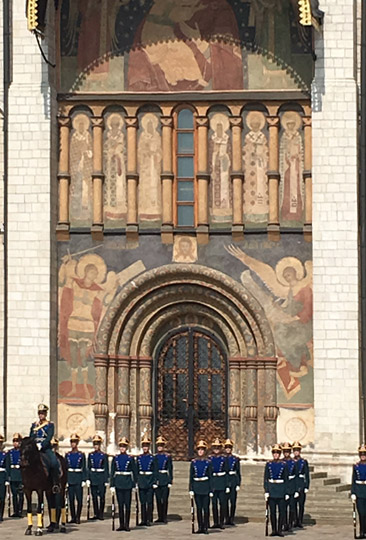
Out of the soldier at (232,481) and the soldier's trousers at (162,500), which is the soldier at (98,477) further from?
the soldier at (232,481)

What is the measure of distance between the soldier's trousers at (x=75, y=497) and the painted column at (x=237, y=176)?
700 cm

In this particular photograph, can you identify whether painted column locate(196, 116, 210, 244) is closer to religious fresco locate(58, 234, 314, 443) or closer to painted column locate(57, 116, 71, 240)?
religious fresco locate(58, 234, 314, 443)

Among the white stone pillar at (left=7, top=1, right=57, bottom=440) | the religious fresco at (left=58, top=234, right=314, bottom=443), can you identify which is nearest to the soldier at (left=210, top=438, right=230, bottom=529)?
the religious fresco at (left=58, top=234, right=314, bottom=443)

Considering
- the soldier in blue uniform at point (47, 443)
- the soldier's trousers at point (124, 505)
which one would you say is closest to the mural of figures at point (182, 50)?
the soldier in blue uniform at point (47, 443)

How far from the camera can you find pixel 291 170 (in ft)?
109

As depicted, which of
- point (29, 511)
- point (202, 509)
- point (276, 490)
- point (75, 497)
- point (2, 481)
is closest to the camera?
point (29, 511)

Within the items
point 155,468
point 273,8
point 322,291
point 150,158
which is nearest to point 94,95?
point 150,158

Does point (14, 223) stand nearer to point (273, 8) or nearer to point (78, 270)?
point (78, 270)

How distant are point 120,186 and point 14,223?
238cm

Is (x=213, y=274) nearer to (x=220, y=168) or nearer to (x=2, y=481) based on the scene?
(x=220, y=168)

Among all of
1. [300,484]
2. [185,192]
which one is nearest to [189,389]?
[185,192]

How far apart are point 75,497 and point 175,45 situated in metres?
10.1

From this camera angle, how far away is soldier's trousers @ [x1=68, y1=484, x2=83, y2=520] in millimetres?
28516

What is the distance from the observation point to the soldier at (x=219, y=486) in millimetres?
27922
